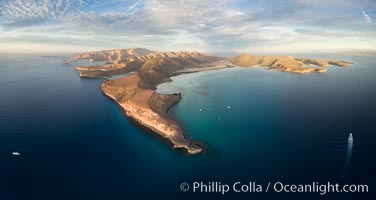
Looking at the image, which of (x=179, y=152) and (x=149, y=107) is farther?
(x=149, y=107)

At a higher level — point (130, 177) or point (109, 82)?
point (109, 82)

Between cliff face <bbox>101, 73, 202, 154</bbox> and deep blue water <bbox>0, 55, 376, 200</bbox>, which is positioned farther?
cliff face <bbox>101, 73, 202, 154</bbox>

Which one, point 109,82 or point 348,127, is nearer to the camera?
point 348,127

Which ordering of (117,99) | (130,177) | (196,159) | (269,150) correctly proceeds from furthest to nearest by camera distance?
(117,99) < (269,150) < (196,159) < (130,177)

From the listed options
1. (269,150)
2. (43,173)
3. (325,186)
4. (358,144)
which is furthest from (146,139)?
(358,144)

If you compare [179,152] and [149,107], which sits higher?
[149,107]

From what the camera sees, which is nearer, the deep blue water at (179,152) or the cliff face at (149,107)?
the deep blue water at (179,152)

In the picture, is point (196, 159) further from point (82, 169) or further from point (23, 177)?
point (23, 177)

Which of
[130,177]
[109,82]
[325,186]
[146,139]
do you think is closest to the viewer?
[325,186]
